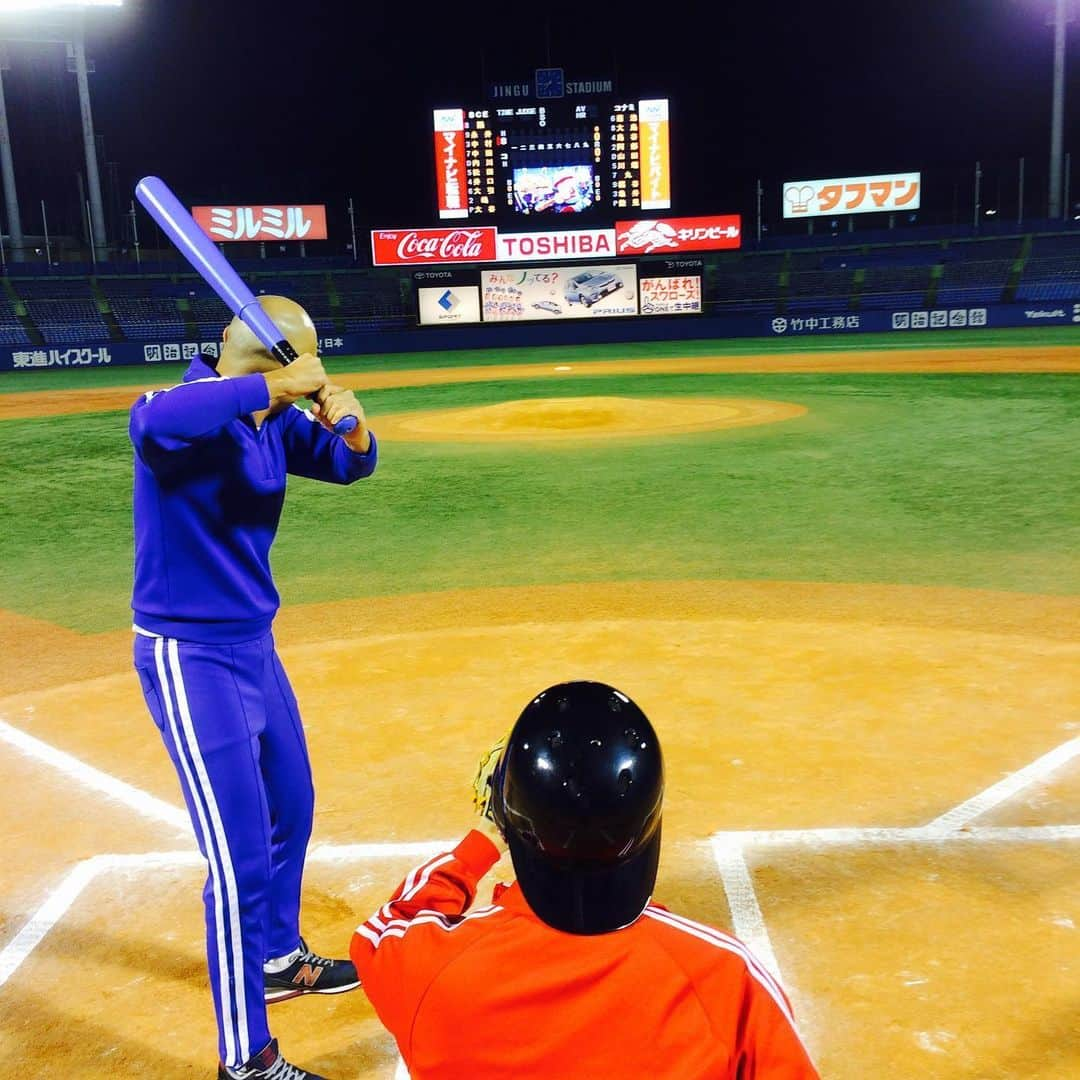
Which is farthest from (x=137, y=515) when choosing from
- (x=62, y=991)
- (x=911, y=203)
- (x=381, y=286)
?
(x=911, y=203)

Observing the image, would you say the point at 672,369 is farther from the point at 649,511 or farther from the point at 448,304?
the point at 649,511

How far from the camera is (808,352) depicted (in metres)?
30.0

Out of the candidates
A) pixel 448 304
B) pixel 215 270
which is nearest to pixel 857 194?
pixel 448 304

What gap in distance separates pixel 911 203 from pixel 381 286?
2348 centimetres

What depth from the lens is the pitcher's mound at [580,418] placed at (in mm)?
16156

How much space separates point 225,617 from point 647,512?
7.78 metres

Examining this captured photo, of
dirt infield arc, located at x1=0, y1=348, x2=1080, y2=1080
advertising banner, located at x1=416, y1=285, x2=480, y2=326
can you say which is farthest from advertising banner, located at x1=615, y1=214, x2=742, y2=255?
dirt infield arc, located at x1=0, y1=348, x2=1080, y2=1080

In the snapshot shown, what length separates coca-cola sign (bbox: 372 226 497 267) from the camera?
4031 centimetres

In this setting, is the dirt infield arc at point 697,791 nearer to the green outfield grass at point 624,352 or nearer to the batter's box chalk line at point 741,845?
the batter's box chalk line at point 741,845

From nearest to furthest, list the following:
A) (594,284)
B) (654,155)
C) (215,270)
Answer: (215,270) → (654,155) → (594,284)

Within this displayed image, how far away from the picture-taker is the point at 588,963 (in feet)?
4.93

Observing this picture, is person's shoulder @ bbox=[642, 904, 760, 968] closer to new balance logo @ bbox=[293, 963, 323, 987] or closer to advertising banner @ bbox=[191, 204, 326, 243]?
new balance logo @ bbox=[293, 963, 323, 987]

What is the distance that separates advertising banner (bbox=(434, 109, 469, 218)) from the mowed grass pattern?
81.1ft

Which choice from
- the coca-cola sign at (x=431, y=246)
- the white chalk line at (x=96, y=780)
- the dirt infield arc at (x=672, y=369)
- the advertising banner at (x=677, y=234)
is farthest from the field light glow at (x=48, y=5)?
the white chalk line at (x=96, y=780)
